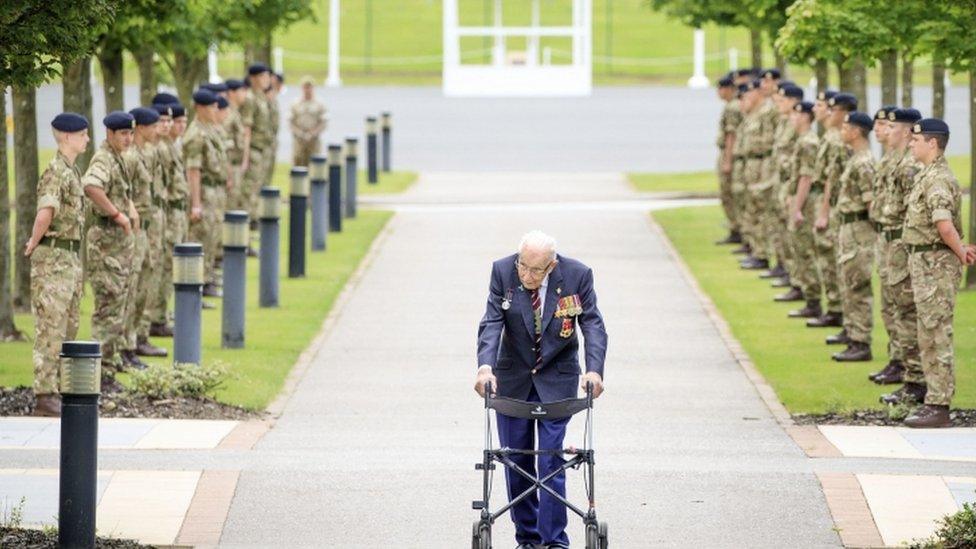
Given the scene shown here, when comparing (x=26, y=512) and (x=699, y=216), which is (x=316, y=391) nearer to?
(x=26, y=512)

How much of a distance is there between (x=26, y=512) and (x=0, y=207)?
320 inches

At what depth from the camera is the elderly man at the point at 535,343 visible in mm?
11477

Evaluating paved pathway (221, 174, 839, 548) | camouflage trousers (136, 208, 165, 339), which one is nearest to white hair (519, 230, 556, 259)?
paved pathway (221, 174, 839, 548)

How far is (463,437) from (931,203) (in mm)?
3803

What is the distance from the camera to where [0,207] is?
20.0 m

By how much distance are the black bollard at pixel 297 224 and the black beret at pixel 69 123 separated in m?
9.70

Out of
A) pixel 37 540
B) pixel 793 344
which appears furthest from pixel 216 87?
pixel 37 540

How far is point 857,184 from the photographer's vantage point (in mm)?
19297

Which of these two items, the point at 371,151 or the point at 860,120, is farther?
the point at 371,151

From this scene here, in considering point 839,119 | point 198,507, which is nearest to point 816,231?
point 839,119

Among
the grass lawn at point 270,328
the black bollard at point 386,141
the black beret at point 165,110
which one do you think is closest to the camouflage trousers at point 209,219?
the grass lawn at point 270,328

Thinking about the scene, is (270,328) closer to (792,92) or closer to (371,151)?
(792,92)

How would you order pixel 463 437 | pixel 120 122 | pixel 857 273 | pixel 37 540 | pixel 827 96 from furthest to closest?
pixel 827 96, pixel 857 273, pixel 120 122, pixel 463 437, pixel 37 540

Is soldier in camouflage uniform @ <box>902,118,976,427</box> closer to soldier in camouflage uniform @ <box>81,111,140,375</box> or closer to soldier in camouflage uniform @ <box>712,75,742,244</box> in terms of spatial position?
soldier in camouflage uniform @ <box>81,111,140,375</box>
